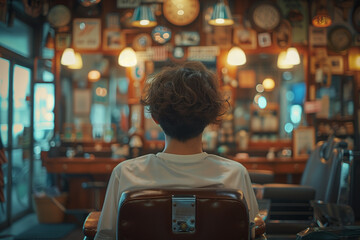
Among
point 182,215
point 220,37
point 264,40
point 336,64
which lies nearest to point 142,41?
point 220,37

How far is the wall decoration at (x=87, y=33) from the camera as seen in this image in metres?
6.71

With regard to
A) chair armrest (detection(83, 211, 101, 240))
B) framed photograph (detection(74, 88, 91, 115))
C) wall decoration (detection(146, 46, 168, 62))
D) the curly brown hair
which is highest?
wall decoration (detection(146, 46, 168, 62))

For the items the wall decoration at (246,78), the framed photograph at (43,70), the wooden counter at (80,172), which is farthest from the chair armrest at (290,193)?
the wall decoration at (246,78)

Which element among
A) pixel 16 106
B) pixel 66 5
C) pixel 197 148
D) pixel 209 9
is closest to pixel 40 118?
pixel 16 106

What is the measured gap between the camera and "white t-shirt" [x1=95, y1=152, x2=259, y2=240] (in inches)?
69.8

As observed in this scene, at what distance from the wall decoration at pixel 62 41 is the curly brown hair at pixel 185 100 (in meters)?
5.17

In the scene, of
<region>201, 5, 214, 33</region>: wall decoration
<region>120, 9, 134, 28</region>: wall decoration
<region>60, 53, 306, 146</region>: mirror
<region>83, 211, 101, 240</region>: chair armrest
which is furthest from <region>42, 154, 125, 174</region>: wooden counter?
<region>83, 211, 101, 240</region>: chair armrest

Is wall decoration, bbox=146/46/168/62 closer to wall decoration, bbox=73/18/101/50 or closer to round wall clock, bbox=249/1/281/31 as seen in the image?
wall decoration, bbox=73/18/101/50

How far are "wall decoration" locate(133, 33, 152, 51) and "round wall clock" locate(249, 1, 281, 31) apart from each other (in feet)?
4.77

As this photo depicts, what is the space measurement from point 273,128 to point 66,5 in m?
4.72

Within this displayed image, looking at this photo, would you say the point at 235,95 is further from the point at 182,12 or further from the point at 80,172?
the point at 80,172

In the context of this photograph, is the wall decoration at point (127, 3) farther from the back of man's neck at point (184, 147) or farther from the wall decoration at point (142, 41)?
the back of man's neck at point (184, 147)

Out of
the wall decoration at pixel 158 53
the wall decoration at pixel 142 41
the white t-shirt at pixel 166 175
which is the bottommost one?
the white t-shirt at pixel 166 175

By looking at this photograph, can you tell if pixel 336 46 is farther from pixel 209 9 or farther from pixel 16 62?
pixel 16 62
